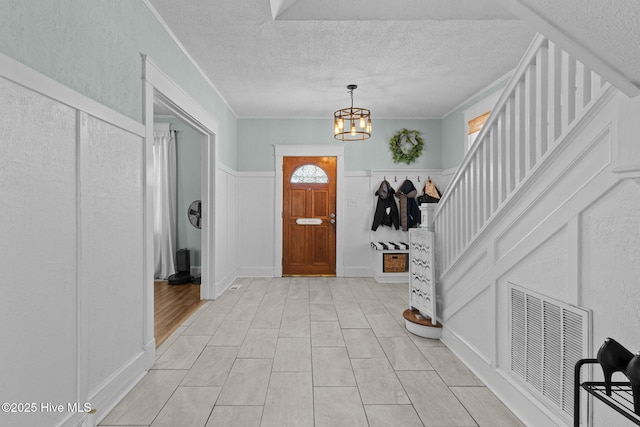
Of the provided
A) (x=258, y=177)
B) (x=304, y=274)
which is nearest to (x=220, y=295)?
(x=304, y=274)

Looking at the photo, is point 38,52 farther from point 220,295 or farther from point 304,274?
point 304,274

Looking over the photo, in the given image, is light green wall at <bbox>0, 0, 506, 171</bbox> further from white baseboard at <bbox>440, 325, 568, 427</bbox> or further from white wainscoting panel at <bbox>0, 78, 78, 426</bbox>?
white baseboard at <bbox>440, 325, 568, 427</bbox>

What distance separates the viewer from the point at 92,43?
175cm

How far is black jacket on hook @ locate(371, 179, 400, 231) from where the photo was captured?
17.5 ft

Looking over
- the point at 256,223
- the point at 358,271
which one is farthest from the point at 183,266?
the point at 358,271

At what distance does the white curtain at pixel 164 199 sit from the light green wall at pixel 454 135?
427 cm

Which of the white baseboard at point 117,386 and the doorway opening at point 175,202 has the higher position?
the doorway opening at point 175,202

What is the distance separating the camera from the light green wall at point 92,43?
1324 mm

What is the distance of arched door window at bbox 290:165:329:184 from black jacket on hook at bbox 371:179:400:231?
3.00ft

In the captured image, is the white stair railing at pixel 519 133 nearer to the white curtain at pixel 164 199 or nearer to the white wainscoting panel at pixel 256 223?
the white wainscoting panel at pixel 256 223

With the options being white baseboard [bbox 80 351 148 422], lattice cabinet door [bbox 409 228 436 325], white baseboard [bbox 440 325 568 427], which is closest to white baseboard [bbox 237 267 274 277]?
lattice cabinet door [bbox 409 228 436 325]

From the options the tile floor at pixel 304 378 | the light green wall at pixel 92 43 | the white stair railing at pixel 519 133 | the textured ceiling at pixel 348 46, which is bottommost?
the tile floor at pixel 304 378

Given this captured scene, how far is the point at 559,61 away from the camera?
1.58 m

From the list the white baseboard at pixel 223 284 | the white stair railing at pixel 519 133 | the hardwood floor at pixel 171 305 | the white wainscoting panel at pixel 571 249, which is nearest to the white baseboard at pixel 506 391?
the white wainscoting panel at pixel 571 249
